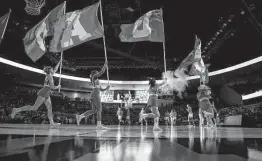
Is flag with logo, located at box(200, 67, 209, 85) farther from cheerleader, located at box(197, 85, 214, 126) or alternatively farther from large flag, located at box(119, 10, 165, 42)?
large flag, located at box(119, 10, 165, 42)

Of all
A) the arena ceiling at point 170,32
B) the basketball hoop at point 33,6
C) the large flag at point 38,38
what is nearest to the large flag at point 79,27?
the large flag at point 38,38

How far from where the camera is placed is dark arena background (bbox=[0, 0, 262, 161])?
28.4 ft

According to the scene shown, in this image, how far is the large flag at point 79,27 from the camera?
341 inches

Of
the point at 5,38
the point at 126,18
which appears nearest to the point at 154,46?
the point at 126,18

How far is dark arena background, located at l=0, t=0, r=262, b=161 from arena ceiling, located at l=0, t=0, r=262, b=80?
0.27ft

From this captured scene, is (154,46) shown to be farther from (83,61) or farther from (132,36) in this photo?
(132,36)

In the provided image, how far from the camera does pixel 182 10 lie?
58.2 feet

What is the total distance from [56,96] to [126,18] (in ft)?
59.2

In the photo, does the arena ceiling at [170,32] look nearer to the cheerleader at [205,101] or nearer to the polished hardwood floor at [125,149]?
the cheerleader at [205,101]

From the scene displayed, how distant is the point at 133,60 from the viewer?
1107 inches

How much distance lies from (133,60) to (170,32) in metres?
7.46

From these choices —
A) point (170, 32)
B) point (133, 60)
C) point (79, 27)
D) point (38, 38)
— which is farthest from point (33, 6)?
point (133, 60)

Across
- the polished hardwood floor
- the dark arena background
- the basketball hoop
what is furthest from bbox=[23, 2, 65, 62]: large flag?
the polished hardwood floor

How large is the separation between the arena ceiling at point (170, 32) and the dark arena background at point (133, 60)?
82mm
